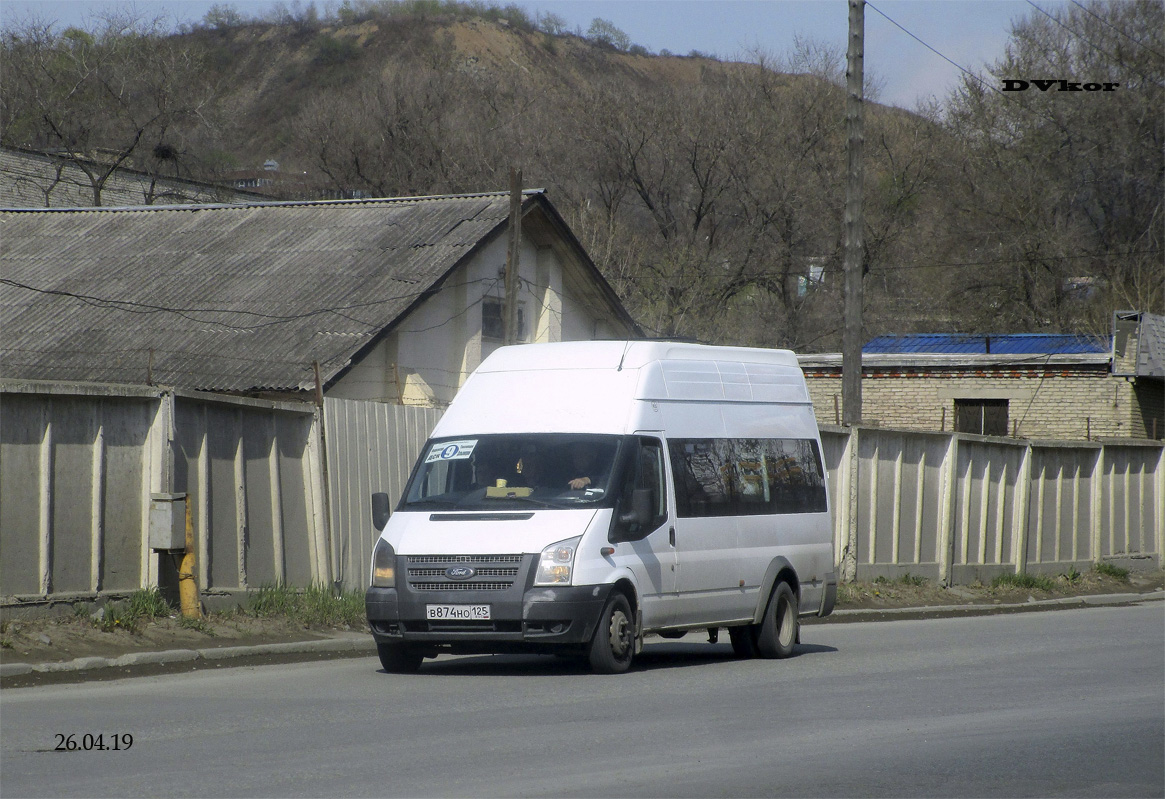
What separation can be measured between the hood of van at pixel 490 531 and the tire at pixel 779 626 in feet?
8.00

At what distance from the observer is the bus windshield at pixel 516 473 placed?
408 inches

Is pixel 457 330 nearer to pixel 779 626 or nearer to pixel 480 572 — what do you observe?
pixel 779 626

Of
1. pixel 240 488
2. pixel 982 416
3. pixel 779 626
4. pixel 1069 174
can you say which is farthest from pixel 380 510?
pixel 1069 174

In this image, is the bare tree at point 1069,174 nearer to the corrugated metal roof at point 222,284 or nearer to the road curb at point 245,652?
the corrugated metal roof at point 222,284

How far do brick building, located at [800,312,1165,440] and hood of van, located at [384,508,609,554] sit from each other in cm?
2206

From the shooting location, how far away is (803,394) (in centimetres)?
1326

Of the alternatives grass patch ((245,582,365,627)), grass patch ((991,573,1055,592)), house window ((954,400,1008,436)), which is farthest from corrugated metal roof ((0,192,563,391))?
house window ((954,400,1008,436))

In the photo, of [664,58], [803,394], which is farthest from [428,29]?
[803,394]

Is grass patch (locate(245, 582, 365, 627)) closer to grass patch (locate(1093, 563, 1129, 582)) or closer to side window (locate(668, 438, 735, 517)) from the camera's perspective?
side window (locate(668, 438, 735, 517))

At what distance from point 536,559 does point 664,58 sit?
15072 cm

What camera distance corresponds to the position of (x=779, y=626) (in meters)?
12.1

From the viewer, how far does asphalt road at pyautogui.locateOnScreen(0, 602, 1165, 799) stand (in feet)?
21.2

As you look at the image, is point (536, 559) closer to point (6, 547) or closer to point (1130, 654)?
point (6, 547)

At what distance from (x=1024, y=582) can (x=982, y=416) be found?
1135 centimetres
